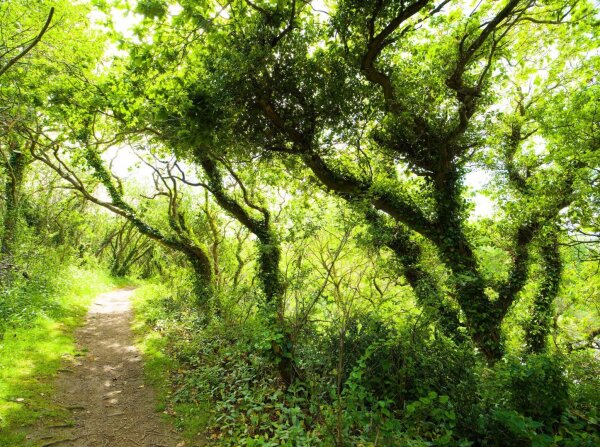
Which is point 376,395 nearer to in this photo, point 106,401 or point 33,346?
point 106,401

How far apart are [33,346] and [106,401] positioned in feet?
8.75

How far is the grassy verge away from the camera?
18.8 ft

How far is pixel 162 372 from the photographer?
767cm

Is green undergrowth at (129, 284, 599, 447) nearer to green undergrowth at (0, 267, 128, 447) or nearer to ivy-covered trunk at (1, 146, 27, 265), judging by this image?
green undergrowth at (0, 267, 128, 447)

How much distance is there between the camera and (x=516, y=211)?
970 centimetres

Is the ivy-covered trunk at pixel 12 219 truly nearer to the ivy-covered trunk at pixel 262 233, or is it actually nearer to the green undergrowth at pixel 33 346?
the green undergrowth at pixel 33 346

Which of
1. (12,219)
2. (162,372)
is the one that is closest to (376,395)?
(162,372)

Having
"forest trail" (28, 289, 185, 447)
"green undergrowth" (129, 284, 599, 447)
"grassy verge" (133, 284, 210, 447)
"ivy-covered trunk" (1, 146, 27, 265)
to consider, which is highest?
"ivy-covered trunk" (1, 146, 27, 265)

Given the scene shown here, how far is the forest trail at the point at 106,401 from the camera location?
5246 mm

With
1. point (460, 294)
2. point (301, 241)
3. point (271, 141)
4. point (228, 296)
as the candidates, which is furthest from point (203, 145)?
point (460, 294)

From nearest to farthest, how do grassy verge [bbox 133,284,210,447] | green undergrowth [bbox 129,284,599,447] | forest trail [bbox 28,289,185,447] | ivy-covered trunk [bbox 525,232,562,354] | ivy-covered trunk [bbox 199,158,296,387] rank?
green undergrowth [bbox 129,284,599,447], forest trail [bbox 28,289,185,447], grassy verge [bbox 133,284,210,447], ivy-covered trunk [bbox 199,158,296,387], ivy-covered trunk [bbox 525,232,562,354]

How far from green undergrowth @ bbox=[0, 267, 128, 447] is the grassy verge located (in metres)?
1.72

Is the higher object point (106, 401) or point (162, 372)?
point (162, 372)

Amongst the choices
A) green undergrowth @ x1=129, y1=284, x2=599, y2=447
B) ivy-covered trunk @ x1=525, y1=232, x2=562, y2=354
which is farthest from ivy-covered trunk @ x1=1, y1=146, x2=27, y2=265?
ivy-covered trunk @ x1=525, y1=232, x2=562, y2=354
